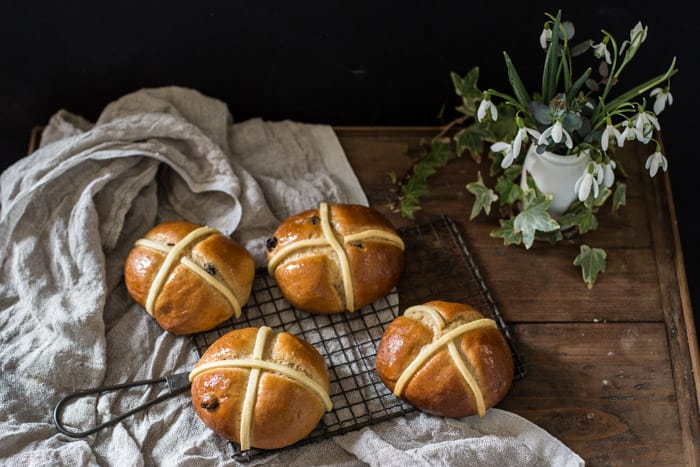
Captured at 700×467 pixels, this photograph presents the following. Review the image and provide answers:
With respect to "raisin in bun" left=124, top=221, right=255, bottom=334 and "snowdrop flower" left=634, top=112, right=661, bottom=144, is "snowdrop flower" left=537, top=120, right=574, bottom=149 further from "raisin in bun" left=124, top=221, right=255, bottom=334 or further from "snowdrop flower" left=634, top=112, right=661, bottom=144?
"raisin in bun" left=124, top=221, right=255, bottom=334

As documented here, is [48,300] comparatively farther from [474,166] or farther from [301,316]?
[474,166]

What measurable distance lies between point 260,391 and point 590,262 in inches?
28.5

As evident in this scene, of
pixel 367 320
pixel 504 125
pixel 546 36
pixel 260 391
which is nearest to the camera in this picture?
pixel 260 391

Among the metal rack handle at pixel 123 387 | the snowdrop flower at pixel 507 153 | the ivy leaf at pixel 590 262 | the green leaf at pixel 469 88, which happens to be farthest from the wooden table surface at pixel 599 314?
the metal rack handle at pixel 123 387

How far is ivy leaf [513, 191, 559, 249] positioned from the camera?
1.55 meters

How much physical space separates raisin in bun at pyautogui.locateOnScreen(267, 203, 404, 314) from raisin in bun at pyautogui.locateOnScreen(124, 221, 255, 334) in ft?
0.27

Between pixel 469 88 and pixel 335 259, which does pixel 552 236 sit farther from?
pixel 335 259

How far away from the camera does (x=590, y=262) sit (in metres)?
1.62

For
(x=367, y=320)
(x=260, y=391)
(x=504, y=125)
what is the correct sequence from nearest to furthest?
(x=260, y=391), (x=367, y=320), (x=504, y=125)

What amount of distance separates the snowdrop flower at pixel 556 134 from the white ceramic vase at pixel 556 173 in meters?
0.11

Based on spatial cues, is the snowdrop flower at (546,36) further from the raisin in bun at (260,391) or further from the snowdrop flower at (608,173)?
the raisin in bun at (260,391)

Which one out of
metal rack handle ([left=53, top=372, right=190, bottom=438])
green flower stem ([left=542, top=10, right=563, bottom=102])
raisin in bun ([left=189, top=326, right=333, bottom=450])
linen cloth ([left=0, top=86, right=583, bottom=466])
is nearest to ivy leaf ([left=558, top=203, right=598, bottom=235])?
green flower stem ([left=542, top=10, right=563, bottom=102])

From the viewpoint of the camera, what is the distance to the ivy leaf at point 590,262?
162 centimetres

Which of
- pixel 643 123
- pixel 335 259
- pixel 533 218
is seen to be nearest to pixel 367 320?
pixel 335 259
